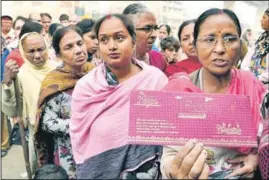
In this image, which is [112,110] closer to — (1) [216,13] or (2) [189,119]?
(2) [189,119]

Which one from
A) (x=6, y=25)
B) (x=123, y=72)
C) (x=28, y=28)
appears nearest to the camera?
(x=123, y=72)

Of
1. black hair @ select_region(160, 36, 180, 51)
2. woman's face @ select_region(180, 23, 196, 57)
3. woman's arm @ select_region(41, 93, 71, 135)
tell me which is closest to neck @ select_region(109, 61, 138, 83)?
woman's arm @ select_region(41, 93, 71, 135)

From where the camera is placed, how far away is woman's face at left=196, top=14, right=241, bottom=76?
128 centimetres

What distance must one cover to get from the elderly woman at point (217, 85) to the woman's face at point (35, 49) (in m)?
1.54

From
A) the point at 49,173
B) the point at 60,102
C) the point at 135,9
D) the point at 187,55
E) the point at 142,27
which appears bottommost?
the point at 49,173

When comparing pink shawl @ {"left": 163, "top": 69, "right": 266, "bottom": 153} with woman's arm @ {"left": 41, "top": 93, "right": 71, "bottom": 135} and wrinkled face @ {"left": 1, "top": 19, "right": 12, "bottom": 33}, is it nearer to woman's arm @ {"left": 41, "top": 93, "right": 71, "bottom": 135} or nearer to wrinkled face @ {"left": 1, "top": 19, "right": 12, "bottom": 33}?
woman's arm @ {"left": 41, "top": 93, "right": 71, "bottom": 135}

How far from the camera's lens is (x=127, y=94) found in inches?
58.5

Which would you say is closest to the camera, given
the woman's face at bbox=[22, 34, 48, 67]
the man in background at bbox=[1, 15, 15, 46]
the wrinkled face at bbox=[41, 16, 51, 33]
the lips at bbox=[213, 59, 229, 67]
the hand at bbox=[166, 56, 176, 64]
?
the lips at bbox=[213, 59, 229, 67]

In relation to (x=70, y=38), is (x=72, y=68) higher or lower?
lower

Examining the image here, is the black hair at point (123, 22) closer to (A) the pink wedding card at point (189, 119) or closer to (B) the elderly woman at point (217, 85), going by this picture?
(B) the elderly woman at point (217, 85)

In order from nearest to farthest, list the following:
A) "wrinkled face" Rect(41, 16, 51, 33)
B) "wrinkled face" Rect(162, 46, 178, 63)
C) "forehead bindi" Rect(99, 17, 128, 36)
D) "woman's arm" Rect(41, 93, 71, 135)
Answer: "forehead bindi" Rect(99, 17, 128, 36) < "woman's arm" Rect(41, 93, 71, 135) < "wrinkled face" Rect(162, 46, 178, 63) < "wrinkled face" Rect(41, 16, 51, 33)

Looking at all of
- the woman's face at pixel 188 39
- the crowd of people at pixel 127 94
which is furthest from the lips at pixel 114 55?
the woman's face at pixel 188 39

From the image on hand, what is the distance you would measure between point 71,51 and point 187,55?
0.87m

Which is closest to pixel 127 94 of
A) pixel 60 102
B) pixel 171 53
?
pixel 60 102
